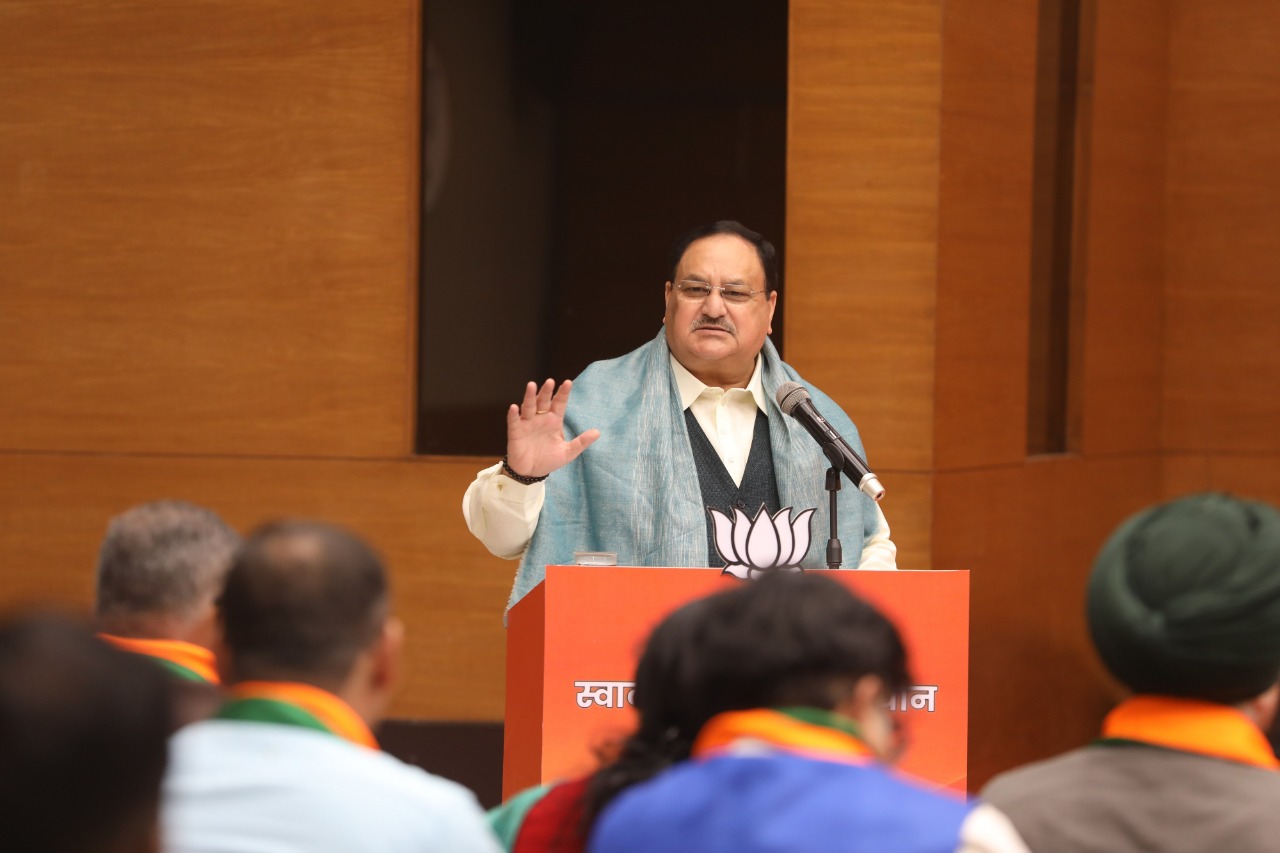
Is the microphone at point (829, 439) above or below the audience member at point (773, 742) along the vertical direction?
above

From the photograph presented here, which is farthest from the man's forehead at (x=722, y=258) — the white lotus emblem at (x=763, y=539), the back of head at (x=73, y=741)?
the back of head at (x=73, y=741)

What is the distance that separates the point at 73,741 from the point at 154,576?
4.17ft

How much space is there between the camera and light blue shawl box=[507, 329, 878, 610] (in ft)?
11.1

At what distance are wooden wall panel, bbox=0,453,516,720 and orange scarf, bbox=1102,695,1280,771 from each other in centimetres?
380

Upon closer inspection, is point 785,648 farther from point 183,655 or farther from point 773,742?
point 183,655

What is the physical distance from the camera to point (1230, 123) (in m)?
6.35

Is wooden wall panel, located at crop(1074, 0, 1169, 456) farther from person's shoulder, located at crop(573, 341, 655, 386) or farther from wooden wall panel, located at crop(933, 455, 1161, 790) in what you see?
person's shoulder, located at crop(573, 341, 655, 386)

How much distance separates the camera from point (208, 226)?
17.4ft

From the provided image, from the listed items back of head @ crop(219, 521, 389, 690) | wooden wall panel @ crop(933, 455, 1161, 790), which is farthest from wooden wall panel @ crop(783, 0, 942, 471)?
back of head @ crop(219, 521, 389, 690)

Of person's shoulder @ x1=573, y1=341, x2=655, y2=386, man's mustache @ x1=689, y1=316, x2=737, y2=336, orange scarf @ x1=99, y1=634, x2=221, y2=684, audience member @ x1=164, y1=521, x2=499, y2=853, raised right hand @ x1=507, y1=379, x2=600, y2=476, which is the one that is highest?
man's mustache @ x1=689, y1=316, x2=737, y2=336

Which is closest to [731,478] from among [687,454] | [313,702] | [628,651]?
[687,454]

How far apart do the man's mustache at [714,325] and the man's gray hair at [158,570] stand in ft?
4.87

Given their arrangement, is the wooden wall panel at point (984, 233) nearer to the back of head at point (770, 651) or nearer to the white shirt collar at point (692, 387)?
the white shirt collar at point (692, 387)

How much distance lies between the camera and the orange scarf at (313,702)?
1.49 m
